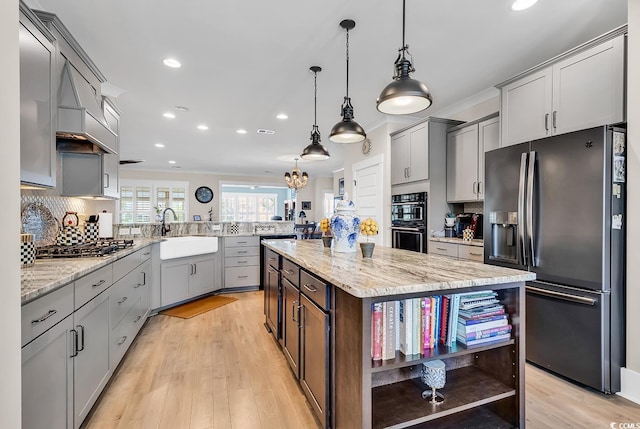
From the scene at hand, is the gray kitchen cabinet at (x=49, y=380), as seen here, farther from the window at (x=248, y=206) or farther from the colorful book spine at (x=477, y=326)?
the window at (x=248, y=206)

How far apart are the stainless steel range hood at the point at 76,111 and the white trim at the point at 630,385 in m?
3.88

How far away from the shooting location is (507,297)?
5.03 feet

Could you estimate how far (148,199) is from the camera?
9.78 meters

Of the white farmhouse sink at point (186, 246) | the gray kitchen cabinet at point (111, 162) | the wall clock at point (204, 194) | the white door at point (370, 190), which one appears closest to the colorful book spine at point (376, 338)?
the gray kitchen cabinet at point (111, 162)

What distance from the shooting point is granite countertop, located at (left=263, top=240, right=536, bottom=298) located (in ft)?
4.11

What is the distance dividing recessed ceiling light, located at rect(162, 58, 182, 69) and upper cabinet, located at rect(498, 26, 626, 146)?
9.93ft

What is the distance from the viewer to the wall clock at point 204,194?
1020 centimetres

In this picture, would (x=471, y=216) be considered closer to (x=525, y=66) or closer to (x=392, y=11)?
(x=525, y=66)

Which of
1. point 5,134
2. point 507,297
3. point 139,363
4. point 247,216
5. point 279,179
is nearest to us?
point 5,134

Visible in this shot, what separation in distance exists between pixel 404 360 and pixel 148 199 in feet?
33.7

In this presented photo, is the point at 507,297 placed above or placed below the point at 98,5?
below

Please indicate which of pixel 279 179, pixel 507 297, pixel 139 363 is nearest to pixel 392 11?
pixel 507 297

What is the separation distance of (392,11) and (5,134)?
2.21 meters

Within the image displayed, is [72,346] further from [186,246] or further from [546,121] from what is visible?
[546,121]
